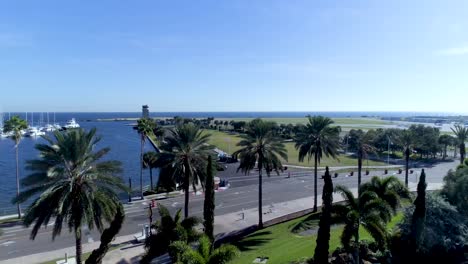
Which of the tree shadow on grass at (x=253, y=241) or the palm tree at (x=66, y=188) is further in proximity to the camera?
the tree shadow on grass at (x=253, y=241)

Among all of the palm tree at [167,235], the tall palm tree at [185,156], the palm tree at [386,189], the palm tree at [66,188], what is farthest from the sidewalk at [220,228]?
the palm tree at [386,189]

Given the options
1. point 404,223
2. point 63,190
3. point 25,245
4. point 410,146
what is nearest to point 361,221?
point 404,223

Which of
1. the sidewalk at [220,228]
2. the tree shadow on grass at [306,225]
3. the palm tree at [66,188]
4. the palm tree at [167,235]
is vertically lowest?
the sidewalk at [220,228]

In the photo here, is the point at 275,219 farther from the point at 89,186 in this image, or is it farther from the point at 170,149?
the point at 89,186

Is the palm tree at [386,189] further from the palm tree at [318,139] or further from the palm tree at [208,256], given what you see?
the palm tree at [208,256]

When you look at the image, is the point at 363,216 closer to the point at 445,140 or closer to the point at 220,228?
the point at 220,228

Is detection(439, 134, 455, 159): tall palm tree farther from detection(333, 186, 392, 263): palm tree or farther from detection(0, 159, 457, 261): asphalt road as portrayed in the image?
detection(333, 186, 392, 263): palm tree

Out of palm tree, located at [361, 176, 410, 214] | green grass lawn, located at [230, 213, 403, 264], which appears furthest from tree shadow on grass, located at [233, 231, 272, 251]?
palm tree, located at [361, 176, 410, 214]

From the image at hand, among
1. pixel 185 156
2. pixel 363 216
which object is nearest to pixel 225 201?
pixel 185 156

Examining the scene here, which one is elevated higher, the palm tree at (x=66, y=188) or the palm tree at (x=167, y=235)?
the palm tree at (x=66, y=188)
